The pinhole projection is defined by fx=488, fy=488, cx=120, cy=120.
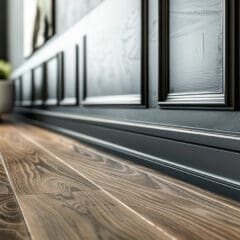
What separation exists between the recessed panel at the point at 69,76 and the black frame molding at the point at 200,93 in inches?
35.1

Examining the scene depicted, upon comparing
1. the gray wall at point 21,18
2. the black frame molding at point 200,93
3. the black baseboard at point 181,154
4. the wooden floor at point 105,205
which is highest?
the gray wall at point 21,18

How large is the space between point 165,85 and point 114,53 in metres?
0.43

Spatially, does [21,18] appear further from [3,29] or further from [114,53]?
[114,53]

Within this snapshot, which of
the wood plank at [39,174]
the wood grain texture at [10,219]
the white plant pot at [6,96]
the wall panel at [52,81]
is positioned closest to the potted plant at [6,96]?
the white plant pot at [6,96]

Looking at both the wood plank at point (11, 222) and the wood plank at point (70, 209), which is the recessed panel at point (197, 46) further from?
the wood plank at point (11, 222)

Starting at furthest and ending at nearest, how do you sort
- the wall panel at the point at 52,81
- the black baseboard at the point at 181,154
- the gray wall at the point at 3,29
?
the gray wall at the point at 3,29, the wall panel at the point at 52,81, the black baseboard at the point at 181,154

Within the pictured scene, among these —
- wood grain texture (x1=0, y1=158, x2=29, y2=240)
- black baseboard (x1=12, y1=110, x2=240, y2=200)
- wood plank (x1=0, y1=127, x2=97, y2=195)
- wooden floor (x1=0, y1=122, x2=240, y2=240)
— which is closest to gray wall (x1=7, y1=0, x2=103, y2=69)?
black baseboard (x1=12, y1=110, x2=240, y2=200)

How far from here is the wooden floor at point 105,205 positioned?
1.69 feet

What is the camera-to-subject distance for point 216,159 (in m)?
0.75

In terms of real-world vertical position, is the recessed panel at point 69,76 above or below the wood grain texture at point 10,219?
above

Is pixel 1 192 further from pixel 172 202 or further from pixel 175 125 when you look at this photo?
pixel 175 125

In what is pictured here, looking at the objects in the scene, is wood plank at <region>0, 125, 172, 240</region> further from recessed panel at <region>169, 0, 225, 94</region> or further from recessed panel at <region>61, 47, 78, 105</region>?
recessed panel at <region>61, 47, 78, 105</region>

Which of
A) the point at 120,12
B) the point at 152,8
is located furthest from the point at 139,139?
the point at 120,12

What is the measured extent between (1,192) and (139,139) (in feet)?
1.46
